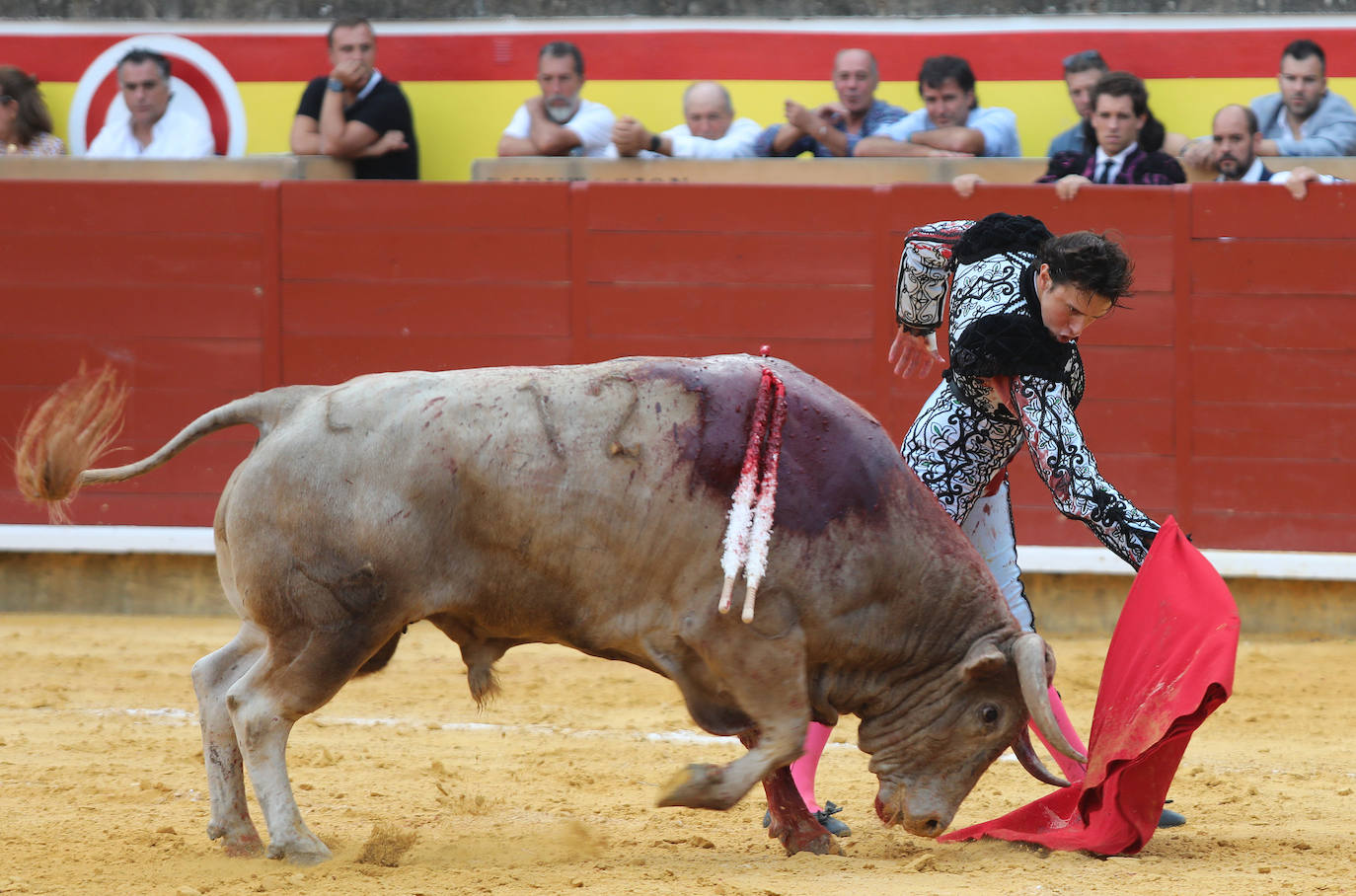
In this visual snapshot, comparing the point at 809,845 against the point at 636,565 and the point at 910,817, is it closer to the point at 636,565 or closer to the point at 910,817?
the point at 910,817

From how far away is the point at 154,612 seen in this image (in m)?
6.74

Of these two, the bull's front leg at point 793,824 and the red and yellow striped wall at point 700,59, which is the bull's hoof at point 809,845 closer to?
the bull's front leg at point 793,824

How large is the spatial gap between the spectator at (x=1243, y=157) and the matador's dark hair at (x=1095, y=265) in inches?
127

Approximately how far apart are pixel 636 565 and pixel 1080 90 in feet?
13.1

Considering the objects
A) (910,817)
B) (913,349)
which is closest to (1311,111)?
(913,349)

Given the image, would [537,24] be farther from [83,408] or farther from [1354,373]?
[83,408]

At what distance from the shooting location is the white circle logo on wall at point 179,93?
7445mm

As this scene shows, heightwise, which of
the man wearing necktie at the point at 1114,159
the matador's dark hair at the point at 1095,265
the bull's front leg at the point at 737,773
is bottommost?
the bull's front leg at the point at 737,773

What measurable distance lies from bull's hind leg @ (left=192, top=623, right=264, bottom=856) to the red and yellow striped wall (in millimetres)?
4265

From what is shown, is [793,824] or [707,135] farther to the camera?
[707,135]

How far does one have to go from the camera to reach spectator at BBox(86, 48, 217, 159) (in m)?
7.12

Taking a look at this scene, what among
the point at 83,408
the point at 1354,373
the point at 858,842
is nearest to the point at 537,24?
the point at 1354,373

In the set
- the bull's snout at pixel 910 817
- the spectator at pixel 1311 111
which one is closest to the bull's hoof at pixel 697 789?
the bull's snout at pixel 910 817

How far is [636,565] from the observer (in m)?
3.20
